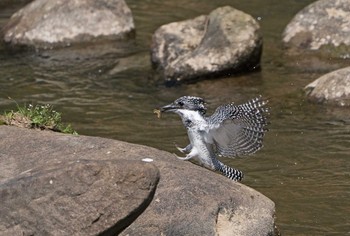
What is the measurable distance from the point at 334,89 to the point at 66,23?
4.87m

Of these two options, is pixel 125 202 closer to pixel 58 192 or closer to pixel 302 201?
pixel 58 192

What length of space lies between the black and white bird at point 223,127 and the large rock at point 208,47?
17.5 ft

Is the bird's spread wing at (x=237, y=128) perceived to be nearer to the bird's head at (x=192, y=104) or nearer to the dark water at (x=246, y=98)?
the bird's head at (x=192, y=104)

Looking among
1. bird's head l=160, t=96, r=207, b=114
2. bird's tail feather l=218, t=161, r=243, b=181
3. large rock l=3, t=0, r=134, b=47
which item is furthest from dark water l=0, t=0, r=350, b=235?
bird's head l=160, t=96, r=207, b=114

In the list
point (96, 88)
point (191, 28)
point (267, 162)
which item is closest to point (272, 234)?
point (267, 162)

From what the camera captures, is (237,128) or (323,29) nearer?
(237,128)

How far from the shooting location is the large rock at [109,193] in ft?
19.7

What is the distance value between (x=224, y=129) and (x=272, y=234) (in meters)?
1.03

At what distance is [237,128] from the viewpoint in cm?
791

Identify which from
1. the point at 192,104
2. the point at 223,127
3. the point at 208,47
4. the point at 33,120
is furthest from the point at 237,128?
the point at 208,47

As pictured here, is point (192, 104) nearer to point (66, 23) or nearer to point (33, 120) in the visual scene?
point (33, 120)

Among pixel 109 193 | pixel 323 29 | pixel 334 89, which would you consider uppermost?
pixel 109 193

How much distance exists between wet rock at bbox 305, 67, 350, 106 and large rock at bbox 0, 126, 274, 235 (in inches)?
193

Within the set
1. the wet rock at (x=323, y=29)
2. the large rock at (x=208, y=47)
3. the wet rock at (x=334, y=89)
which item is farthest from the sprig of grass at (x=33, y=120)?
the wet rock at (x=323, y=29)
